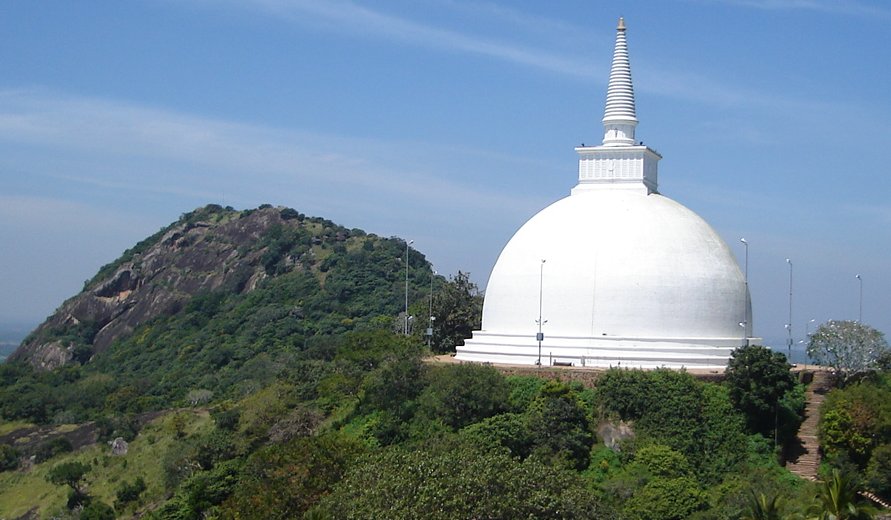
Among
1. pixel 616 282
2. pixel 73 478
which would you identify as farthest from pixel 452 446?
pixel 73 478

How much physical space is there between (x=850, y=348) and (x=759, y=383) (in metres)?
5.05

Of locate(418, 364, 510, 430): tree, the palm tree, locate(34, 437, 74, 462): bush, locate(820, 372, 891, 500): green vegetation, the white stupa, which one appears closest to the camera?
the palm tree

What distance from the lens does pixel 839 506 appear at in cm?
3284

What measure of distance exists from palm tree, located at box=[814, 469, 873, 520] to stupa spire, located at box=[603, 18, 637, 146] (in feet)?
67.0

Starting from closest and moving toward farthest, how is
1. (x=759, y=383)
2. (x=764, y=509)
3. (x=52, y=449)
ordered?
1. (x=764, y=509)
2. (x=759, y=383)
3. (x=52, y=449)

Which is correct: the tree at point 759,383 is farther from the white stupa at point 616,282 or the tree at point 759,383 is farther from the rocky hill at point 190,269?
the rocky hill at point 190,269

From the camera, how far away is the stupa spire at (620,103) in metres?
50.8

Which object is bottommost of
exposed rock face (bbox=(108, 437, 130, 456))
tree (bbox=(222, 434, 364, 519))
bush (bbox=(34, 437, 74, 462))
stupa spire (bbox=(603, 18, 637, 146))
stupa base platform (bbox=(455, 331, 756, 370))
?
bush (bbox=(34, 437, 74, 462))

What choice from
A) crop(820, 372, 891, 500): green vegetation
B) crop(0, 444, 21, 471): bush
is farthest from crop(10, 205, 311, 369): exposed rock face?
crop(820, 372, 891, 500): green vegetation

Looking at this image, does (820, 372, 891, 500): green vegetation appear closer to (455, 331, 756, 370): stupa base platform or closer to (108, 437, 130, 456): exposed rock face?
(455, 331, 756, 370): stupa base platform

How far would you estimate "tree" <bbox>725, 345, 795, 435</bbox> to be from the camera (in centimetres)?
4234

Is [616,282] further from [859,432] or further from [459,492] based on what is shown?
[459,492]

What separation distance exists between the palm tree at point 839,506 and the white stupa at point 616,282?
487 inches

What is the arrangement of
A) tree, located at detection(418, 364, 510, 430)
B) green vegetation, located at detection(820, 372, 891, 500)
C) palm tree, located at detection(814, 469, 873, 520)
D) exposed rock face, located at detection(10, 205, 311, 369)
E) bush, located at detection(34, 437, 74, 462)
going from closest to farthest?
palm tree, located at detection(814, 469, 873, 520)
green vegetation, located at detection(820, 372, 891, 500)
tree, located at detection(418, 364, 510, 430)
bush, located at detection(34, 437, 74, 462)
exposed rock face, located at detection(10, 205, 311, 369)
